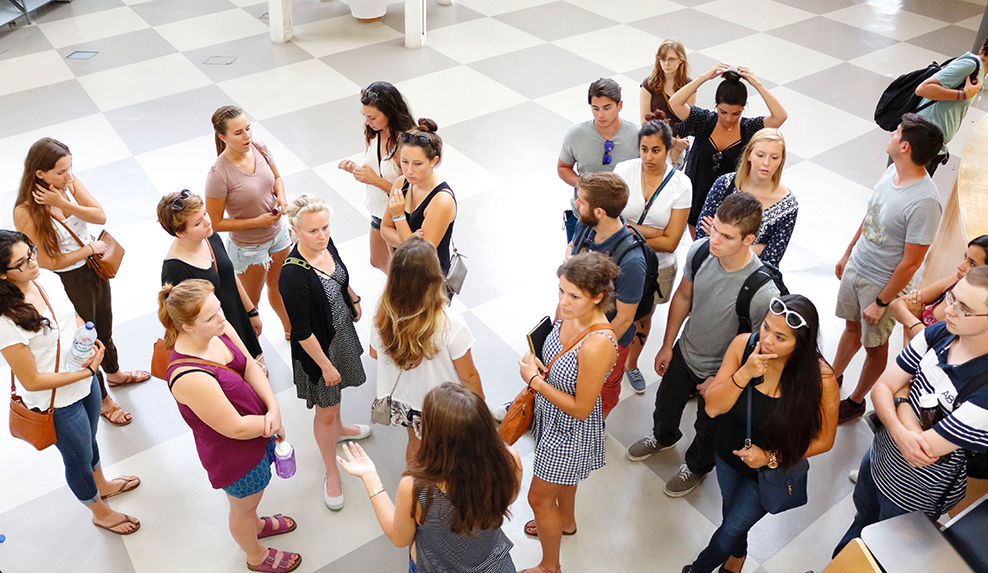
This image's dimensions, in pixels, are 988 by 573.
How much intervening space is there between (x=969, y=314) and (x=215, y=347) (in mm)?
2829

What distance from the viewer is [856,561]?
98.4 inches

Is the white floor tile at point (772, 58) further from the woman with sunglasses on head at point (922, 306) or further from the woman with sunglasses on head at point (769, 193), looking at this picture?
Answer: the woman with sunglasses on head at point (922, 306)

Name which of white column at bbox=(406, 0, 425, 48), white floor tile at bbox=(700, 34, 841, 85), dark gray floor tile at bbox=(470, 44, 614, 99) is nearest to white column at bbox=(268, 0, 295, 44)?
white column at bbox=(406, 0, 425, 48)

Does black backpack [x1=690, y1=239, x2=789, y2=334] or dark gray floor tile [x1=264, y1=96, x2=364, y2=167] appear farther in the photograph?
dark gray floor tile [x1=264, y1=96, x2=364, y2=167]

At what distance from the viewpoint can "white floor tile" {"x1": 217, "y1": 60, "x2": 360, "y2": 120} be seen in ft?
24.3

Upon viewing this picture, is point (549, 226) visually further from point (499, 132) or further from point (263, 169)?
point (263, 169)

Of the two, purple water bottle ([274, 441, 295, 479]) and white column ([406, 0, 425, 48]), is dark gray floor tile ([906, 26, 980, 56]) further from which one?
purple water bottle ([274, 441, 295, 479])

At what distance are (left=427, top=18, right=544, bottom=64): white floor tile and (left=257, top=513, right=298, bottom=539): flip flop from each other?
20.2 ft

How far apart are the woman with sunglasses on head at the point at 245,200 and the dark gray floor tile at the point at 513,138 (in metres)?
2.58

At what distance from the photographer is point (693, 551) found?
11.4 ft

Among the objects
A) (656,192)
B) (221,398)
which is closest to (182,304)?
(221,398)

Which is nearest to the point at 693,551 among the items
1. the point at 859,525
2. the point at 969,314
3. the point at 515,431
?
the point at 859,525

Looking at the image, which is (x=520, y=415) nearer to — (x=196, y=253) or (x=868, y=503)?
(x=868, y=503)

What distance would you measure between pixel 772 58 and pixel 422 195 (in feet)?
20.8
